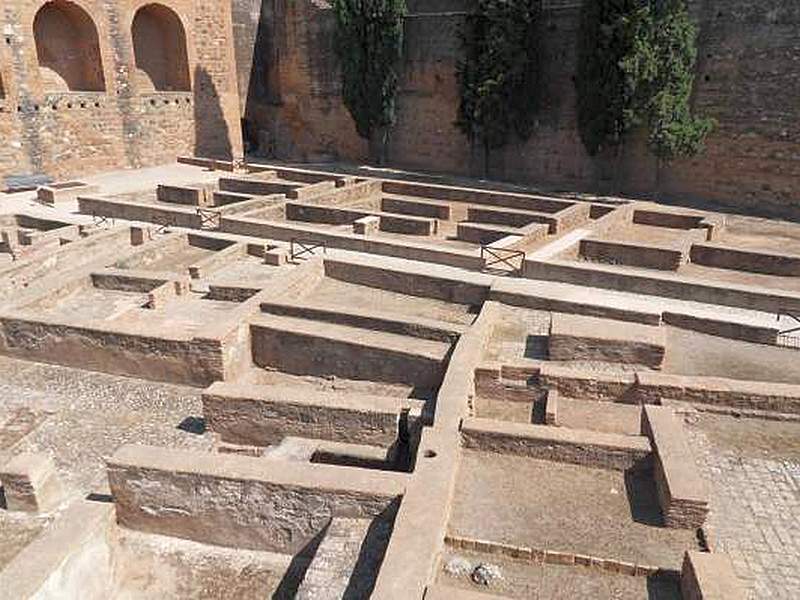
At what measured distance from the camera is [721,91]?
1708 cm

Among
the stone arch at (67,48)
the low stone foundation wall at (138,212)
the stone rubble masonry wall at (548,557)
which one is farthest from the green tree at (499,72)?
the stone rubble masonry wall at (548,557)

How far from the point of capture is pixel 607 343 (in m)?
8.25

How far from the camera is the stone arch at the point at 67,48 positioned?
20391mm

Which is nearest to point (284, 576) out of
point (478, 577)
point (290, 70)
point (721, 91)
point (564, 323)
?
point (478, 577)

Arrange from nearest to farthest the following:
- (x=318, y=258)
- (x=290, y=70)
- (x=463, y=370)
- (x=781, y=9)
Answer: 1. (x=463, y=370)
2. (x=318, y=258)
3. (x=781, y=9)
4. (x=290, y=70)

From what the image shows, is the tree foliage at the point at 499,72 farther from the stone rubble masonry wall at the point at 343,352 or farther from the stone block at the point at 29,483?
the stone block at the point at 29,483

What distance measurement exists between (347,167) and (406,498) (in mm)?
18437

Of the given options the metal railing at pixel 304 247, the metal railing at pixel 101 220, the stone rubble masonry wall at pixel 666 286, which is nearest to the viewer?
the stone rubble masonry wall at pixel 666 286

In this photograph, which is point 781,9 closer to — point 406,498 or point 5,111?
point 406,498

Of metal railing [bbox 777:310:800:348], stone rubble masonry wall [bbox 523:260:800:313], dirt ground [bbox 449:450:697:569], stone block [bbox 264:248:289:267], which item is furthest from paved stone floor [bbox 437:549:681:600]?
stone block [bbox 264:248:289:267]

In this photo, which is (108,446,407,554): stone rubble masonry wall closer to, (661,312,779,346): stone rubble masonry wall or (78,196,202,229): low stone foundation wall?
(661,312,779,346): stone rubble masonry wall

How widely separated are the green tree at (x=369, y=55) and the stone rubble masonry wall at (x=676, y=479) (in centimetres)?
1736

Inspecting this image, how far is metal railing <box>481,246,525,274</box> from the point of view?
12.0 meters

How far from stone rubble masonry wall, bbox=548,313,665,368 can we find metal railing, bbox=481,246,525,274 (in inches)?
137
